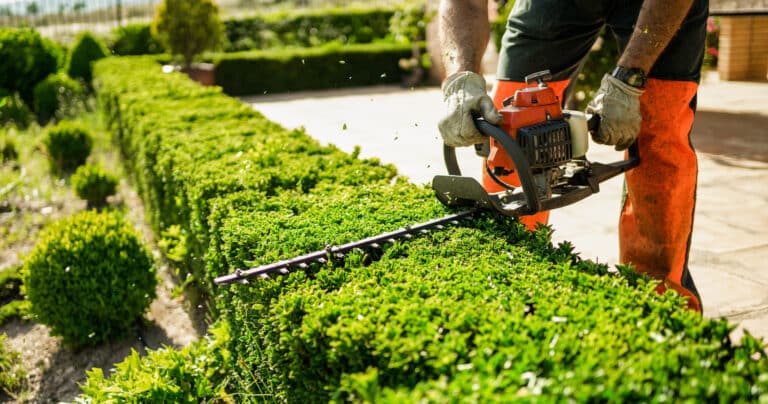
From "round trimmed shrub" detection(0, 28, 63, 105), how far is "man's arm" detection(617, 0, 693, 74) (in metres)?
12.3

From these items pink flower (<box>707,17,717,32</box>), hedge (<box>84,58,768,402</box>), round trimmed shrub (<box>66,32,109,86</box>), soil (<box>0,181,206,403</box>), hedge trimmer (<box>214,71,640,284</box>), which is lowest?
soil (<box>0,181,206,403</box>)

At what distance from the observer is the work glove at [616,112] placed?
7.41ft

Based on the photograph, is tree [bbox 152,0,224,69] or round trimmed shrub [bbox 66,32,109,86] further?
round trimmed shrub [bbox 66,32,109,86]

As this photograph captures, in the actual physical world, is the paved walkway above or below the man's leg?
below

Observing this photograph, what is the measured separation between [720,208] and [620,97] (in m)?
3.03

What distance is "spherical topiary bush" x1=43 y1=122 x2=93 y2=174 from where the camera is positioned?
7676mm

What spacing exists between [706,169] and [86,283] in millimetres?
4918

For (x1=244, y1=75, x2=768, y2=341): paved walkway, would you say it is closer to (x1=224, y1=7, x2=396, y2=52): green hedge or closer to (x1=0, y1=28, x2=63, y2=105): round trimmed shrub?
(x1=0, y1=28, x2=63, y2=105): round trimmed shrub

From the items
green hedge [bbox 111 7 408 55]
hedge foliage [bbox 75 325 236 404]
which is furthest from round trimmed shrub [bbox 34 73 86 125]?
hedge foliage [bbox 75 325 236 404]

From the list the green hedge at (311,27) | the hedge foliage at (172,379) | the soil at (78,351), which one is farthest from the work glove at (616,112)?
the green hedge at (311,27)

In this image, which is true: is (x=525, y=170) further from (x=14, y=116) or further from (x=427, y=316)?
(x=14, y=116)

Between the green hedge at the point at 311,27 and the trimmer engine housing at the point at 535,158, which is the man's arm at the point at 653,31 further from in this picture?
the green hedge at the point at 311,27

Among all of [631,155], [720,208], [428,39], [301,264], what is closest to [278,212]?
[301,264]

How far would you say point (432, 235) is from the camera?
2.07 m
